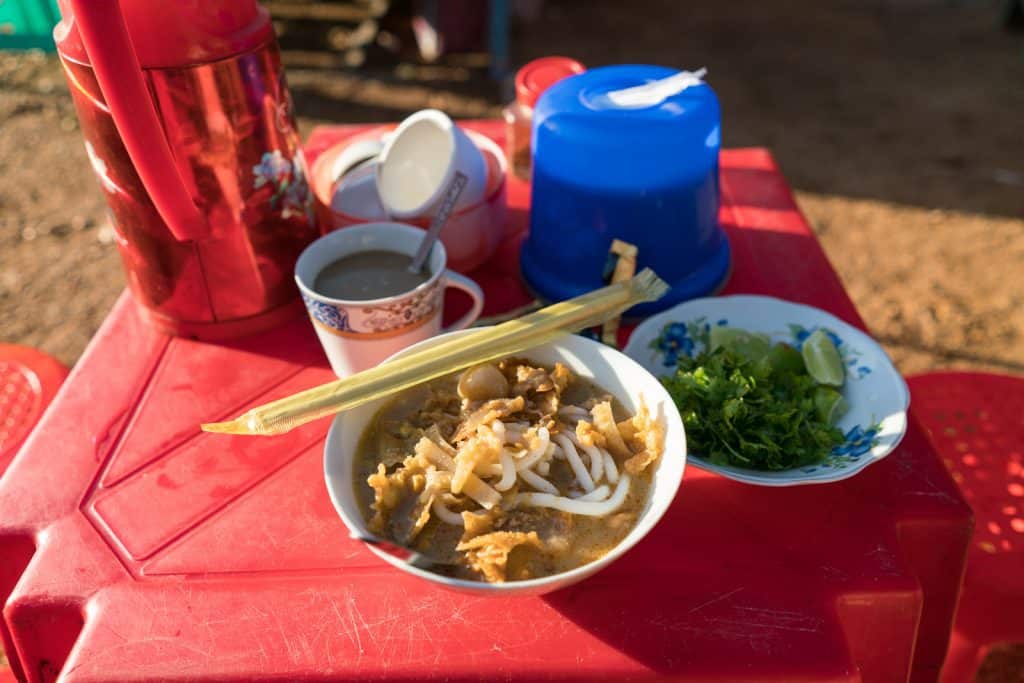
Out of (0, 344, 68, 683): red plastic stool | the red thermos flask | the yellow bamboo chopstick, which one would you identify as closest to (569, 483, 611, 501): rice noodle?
the yellow bamboo chopstick

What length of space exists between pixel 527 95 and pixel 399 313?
24.5 inches

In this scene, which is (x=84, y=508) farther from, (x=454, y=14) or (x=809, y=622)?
(x=454, y=14)

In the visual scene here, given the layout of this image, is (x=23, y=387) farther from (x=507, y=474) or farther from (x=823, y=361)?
(x=823, y=361)

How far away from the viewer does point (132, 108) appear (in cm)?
99

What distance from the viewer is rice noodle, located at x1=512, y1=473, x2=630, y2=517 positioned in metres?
0.90

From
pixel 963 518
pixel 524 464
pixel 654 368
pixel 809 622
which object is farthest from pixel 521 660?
pixel 963 518

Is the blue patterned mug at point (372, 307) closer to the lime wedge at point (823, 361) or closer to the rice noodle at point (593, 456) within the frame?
the rice noodle at point (593, 456)

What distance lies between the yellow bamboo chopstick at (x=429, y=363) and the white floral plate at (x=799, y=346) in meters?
0.11

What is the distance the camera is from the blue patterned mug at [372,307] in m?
1.12

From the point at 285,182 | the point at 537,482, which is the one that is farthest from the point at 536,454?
the point at 285,182

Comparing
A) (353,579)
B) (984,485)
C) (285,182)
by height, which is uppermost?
(285,182)

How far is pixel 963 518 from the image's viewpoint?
1053 millimetres

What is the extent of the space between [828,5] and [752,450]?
4781 mm

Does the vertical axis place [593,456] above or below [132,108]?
below
